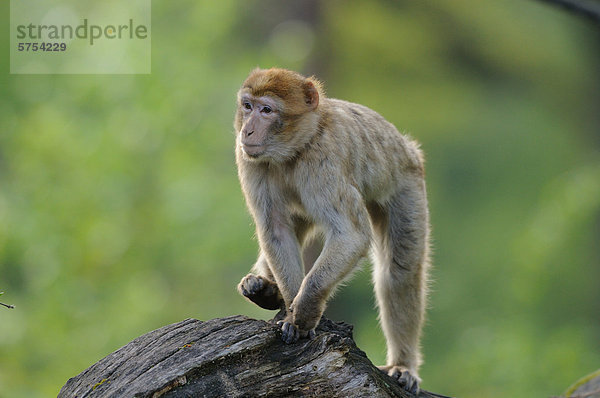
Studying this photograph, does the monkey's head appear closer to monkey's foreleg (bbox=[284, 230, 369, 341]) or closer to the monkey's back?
the monkey's back

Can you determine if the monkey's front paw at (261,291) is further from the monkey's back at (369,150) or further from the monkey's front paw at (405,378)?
the monkey's front paw at (405,378)

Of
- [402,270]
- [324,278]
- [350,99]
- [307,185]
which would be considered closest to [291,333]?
[324,278]

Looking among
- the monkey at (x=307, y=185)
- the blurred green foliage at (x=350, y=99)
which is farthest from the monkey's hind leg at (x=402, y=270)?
the blurred green foliage at (x=350, y=99)

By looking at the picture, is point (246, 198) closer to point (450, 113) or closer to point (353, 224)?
point (353, 224)

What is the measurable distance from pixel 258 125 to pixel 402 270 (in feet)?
7.03

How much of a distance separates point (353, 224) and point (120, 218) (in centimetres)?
765

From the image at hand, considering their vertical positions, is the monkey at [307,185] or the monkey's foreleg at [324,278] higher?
the monkey at [307,185]

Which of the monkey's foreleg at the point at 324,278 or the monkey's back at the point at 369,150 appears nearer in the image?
the monkey's foreleg at the point at 324,278

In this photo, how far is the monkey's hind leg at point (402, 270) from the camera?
6.86m

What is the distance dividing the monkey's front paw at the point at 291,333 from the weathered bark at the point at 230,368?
0.15 ft

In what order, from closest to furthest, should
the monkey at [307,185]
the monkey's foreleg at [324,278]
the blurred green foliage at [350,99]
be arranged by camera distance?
the monkey's foreleg at [324,278] → the monkey at [307,185] → the blurred green foliage at [350,99]

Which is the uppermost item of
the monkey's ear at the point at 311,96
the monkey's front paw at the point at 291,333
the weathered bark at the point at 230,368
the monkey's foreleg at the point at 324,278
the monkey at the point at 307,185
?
the monkey's ear at the point at 311,96

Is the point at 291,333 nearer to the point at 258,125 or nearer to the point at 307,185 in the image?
the point at 307,185

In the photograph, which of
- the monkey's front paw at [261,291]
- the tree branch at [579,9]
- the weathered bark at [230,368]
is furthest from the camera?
the tree branch at [579,9]
